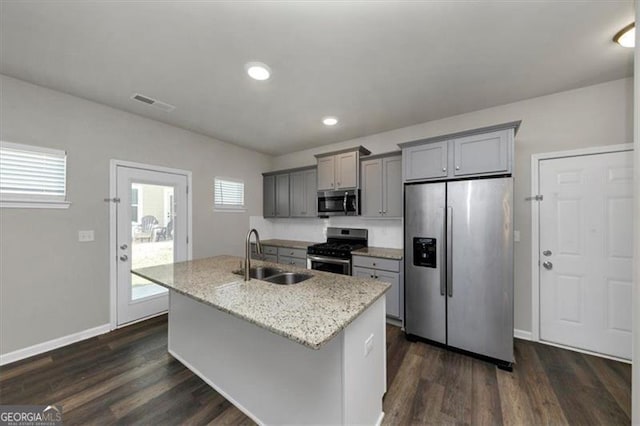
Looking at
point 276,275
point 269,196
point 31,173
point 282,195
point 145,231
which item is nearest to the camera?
point 276,275

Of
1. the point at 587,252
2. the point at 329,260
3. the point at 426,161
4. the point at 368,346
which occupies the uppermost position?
the point at 426,161

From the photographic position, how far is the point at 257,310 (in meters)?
1.27

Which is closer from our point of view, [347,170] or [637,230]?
[637,230]

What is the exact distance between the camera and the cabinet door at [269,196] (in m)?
4.83

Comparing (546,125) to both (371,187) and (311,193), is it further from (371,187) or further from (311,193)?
(311,193)

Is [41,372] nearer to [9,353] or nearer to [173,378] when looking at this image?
[9,353]

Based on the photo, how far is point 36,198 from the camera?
7.90ft

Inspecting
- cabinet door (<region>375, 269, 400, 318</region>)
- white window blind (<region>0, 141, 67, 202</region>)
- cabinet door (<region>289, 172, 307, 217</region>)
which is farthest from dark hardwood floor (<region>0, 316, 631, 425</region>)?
cabinet door (<region>289, 172, 307, 217</region>)

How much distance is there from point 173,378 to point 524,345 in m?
3.52

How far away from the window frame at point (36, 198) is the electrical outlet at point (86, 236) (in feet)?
1.07

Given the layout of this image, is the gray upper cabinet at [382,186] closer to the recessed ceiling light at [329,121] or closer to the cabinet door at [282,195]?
the recessed ceiling light at [329,121]

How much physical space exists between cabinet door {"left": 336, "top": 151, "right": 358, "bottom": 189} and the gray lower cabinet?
1.15 meters

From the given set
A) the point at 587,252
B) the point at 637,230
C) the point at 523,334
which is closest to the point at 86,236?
the point at 637,230

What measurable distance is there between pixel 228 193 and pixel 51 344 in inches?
108
